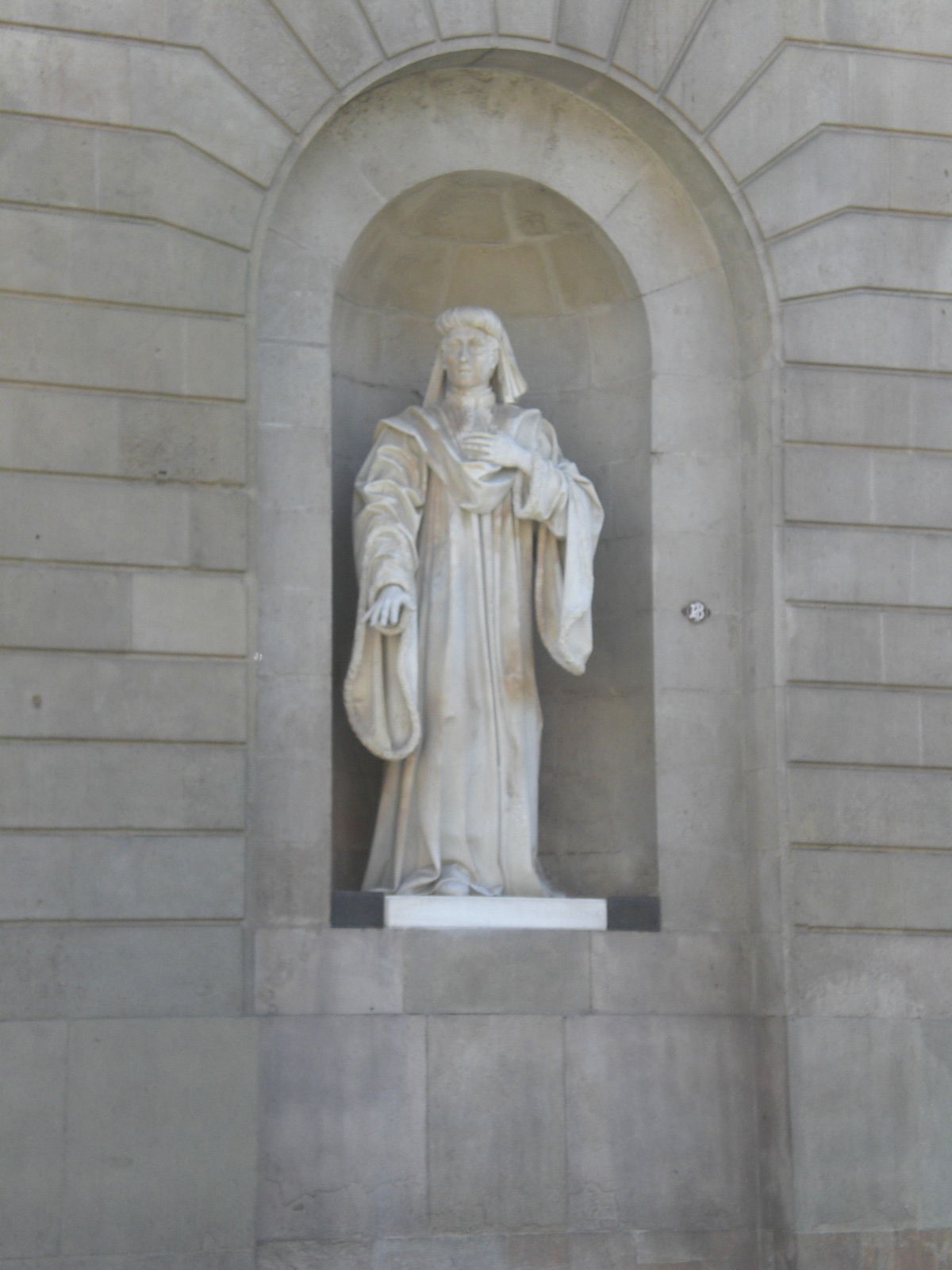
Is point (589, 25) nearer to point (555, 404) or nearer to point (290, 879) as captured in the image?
point (555, 404)

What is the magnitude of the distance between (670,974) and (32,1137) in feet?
11.8

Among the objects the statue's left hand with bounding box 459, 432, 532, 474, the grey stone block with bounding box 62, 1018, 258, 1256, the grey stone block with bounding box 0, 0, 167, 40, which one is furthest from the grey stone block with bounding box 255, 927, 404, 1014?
the grey stone block with bounding box 0, 0, 167, 40

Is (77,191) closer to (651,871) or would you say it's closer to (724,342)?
(724,342)

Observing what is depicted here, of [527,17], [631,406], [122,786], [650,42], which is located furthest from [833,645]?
[122,786]

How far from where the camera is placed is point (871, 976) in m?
13.2

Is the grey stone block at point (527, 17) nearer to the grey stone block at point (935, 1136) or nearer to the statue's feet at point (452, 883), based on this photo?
the statue's feet at point (452, 883)

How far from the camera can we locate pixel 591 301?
14.5 m

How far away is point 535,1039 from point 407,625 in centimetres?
231

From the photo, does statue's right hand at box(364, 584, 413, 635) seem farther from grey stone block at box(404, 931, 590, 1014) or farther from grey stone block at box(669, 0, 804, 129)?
grey stone block at box(669, 0, 804, 129)

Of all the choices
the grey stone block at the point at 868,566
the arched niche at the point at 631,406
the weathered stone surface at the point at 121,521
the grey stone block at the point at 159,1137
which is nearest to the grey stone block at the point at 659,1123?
the arched niche at the point at 631,406

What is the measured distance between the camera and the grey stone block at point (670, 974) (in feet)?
43.2

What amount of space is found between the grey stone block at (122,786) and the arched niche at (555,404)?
4.71ft

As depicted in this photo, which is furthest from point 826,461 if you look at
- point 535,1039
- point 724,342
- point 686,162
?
point 535,1039

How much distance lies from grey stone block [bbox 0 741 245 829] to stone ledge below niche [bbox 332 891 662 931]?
91 centimetres
